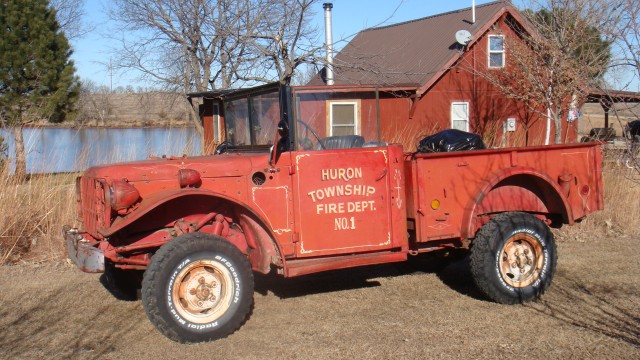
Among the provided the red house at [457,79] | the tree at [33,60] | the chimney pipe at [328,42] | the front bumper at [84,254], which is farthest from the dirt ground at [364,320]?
the tree at [33,60]

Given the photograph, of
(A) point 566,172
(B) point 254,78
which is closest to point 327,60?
(B) point 254,78

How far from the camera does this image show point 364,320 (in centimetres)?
572

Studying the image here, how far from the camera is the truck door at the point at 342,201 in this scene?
5.66 m

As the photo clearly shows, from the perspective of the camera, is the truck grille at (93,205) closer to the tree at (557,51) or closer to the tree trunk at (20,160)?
the tree trunk at (20,160)

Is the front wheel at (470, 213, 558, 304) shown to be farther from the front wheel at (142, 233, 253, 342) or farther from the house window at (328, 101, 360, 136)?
the front wheel at (142, 233, 253, 342)

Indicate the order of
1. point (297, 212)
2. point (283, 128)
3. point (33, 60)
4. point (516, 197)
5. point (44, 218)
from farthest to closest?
point (33, 60)
point (44, 218)
point (516, 197)
point (297, 212)
point (283, 128)

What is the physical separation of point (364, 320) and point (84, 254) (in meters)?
2.36

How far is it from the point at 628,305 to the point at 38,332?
510 cm

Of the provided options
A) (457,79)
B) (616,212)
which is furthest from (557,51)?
(457,79)

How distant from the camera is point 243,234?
5.87 m

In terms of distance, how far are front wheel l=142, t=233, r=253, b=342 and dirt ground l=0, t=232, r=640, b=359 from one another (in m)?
0.18

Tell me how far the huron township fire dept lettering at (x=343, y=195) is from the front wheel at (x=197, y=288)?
2.68 feet

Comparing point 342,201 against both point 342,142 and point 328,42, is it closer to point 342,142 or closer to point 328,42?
point 342,142

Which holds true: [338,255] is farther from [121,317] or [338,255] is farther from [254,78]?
[254,78]
